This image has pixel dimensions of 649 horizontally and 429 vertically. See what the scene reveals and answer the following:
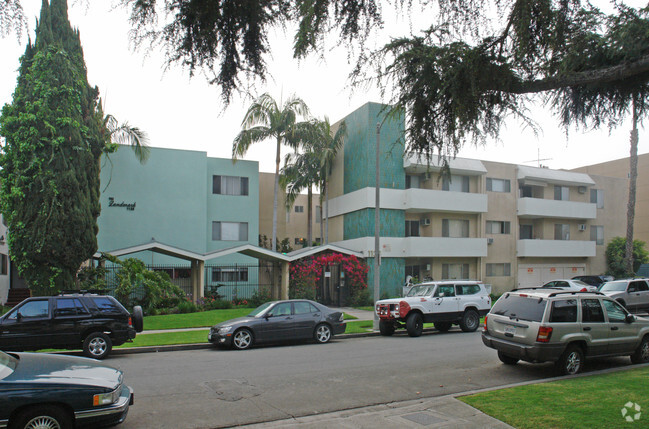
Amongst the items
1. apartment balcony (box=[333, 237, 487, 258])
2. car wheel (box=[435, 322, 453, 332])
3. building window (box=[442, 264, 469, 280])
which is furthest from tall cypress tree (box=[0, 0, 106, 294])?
building window (box=[442, 264, 469, 280])

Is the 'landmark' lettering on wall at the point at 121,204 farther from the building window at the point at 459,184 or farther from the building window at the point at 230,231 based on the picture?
the building window at the point at 459,184

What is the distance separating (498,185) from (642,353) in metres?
25.3

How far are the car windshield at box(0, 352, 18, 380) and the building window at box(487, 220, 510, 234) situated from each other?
32522 millimetres

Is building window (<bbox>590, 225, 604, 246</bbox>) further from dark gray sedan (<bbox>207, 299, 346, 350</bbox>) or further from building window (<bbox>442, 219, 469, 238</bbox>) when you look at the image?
dark gray sedan (<bbox>207, 299, 346, 350</bbox>)

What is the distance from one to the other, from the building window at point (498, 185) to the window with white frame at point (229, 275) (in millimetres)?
17731

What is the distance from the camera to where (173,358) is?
13188 mm

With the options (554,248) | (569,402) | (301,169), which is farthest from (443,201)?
(569,402)

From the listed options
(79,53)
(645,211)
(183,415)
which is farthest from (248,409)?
(645,211)

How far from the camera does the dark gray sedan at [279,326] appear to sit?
14.6m

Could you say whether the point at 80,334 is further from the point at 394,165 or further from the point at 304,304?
the point at 394,165

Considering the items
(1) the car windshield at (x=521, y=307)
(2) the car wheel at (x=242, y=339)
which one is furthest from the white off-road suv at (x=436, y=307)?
(1) the car windshield at (x=521, y=307)

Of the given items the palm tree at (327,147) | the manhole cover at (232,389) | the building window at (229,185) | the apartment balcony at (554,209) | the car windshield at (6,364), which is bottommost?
the manhole cover at (232,389)

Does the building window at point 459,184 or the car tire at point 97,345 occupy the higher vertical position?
the building window at point 459,184

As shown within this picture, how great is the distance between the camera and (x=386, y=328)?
17859 mm
